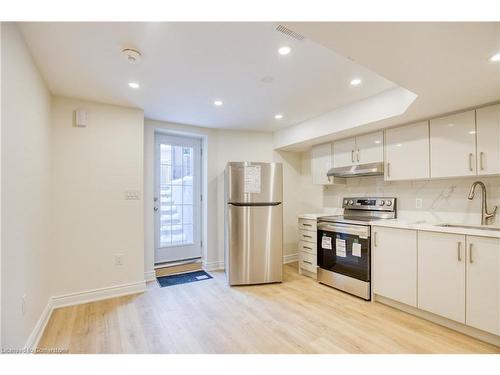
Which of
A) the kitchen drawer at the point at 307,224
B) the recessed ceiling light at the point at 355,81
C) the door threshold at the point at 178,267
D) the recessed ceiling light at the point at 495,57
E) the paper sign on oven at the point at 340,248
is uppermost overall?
the recessed ceiling light at the point at 355,81

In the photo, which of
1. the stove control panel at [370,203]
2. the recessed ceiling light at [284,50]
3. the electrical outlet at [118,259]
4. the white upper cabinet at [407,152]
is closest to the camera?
the recessed ceiling light at [284,50]

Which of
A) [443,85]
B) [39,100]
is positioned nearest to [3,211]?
[39,100]

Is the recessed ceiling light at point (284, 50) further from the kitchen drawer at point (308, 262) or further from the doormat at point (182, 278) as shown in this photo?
the doormat at point (182, 278)

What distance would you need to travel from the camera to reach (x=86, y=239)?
111 inches

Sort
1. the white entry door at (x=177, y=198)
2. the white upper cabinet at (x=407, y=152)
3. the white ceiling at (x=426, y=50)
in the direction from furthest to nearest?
the white entry door at (x=177, y=198)
the white upper cabinet at (x=407, y=152)
the white ceiling at (x=426, y=50)

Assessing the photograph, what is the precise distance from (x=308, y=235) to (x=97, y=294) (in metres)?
2.75

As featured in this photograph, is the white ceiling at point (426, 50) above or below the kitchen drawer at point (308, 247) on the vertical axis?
above

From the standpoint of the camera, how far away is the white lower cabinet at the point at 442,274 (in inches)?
84.2

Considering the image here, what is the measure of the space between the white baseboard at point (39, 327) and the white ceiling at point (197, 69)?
2145mm

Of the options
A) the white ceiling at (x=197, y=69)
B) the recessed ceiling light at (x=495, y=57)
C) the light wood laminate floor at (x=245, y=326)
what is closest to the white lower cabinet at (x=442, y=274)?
the light wood laminate floor at (x=245, y=326)

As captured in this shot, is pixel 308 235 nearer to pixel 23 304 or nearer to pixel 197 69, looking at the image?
pixel 197 69

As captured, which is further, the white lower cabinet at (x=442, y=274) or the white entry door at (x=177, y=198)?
the white entry door at (x=177, y=198)

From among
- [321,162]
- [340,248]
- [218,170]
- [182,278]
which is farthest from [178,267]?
[321,162]

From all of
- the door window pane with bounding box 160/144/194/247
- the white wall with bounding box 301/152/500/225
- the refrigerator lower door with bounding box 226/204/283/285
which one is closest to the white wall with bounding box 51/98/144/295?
the door window pane with bounding box 160/144/194/247
